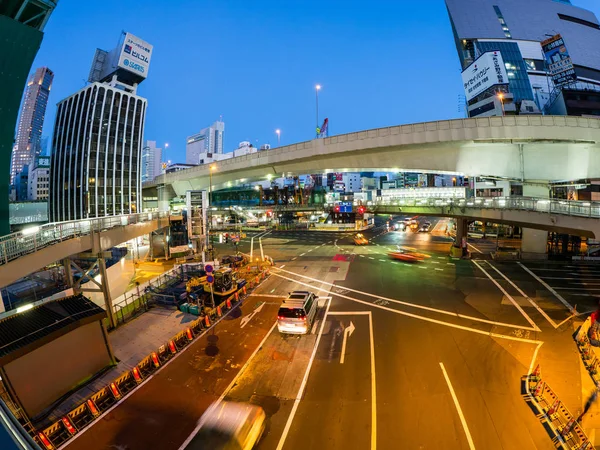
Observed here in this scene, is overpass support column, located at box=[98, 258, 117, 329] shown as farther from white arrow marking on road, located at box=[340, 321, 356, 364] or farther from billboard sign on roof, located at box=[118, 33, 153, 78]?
billboard sign on roof, located at box=[118, 33, 153, 78]

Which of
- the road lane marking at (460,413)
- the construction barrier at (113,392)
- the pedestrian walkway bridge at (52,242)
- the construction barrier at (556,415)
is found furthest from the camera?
the pedestrian walkway bridge at (52,242)

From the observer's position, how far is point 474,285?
23.2 m

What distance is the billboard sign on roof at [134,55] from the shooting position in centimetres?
7531

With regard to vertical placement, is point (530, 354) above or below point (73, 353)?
below

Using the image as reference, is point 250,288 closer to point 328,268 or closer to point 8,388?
point 328,268

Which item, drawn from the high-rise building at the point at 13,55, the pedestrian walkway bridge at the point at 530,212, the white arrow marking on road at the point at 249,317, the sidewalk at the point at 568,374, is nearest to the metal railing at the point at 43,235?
the high-rise building at the point at 13,55

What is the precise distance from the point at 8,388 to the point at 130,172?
78228mm

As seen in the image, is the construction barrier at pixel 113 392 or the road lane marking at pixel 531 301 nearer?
the construction barrier at pixel 113 392

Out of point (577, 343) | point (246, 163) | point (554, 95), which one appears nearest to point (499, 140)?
point (577, 343)

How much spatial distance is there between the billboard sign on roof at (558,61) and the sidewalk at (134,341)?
6348 centimetres

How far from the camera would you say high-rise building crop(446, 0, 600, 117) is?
74.3 meters

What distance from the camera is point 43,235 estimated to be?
1391 centimetres

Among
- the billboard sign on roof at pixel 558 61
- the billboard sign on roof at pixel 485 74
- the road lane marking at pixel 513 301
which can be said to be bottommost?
the road lane marking at pixel 513 301

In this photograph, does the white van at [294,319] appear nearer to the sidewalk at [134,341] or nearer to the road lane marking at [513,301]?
the sidewalk at [134,341]
